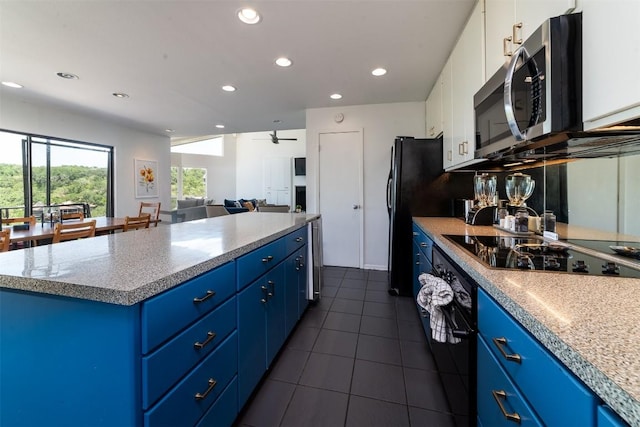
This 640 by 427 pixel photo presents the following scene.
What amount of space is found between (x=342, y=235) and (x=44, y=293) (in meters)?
3.60

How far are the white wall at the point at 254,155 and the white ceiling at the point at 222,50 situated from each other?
583cm

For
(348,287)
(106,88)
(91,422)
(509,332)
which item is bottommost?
(348,287)

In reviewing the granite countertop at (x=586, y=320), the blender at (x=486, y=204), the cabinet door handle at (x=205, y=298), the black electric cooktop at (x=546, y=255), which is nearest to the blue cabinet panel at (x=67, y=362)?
the cabinet door handle at (x=205, y=298)

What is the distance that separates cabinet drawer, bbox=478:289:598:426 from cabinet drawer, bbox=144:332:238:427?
1.00m

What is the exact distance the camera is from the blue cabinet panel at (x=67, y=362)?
0.80 metres

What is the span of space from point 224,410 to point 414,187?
2.55 metres

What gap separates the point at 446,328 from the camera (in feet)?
3.84

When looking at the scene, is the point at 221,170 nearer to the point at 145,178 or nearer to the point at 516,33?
the point at 145,178

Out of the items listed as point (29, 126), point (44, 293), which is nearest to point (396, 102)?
point (44, 293)

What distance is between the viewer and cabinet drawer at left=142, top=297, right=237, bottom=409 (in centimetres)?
83

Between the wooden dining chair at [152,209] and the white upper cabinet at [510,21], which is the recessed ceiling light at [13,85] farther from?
the white upper cabinet at [510,21]

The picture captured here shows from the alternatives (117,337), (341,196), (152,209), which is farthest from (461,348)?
(152,209)

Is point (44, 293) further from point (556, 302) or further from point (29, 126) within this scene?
point (29, 126)

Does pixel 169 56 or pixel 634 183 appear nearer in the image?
pixel 634 183
